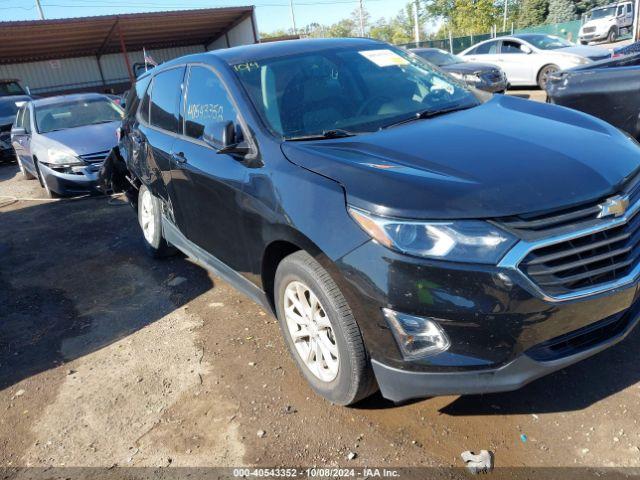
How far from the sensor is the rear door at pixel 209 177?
3.10 metres

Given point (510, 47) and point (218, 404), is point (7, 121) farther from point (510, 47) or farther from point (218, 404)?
point (218, 404)

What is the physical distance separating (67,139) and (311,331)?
7.06m

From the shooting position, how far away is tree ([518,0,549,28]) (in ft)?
161

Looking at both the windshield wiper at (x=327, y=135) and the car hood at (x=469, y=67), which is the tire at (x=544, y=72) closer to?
the car hood at (x=469, y=67)

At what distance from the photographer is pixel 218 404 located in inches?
117

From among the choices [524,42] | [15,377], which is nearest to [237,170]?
[15,377]

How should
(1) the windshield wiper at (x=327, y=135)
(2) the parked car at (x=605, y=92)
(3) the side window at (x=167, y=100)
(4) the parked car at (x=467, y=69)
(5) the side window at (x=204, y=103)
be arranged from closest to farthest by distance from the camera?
(1) the windshield wiper at (x=327, y=135)
(5) the side window at (x=204, y=103)
(3) the side window at (x=167, y=100)
(2) the parked car at (x=605, y=92)
(4) the parked car at (x=467, y=69)

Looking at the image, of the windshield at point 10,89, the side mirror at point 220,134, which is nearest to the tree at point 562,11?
the windshield at point 10,89

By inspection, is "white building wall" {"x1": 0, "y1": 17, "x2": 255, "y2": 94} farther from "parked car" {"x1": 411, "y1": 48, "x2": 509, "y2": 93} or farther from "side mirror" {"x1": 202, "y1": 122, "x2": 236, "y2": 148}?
"side mirror" {"x1": 202, "y1": 122, "x2": 236, "y2": 148}

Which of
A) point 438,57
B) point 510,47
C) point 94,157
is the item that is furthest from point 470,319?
point 510,47

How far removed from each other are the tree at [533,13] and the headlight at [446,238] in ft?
180

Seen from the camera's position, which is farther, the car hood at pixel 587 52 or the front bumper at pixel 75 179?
the car hood at pixel 587 52

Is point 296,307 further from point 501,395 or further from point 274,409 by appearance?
point 501,395

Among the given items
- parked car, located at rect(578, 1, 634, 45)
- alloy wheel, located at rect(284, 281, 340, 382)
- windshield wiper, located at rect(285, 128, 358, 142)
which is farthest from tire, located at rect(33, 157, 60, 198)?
parked car, located at rect(578, 1, 634, 45)
